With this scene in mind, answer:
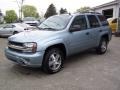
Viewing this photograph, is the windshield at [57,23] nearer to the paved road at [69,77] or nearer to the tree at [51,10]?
the paved road at [69,77]

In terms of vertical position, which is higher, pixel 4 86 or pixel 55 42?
pixel 55 42

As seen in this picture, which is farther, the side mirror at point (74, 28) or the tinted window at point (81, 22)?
the tinted window at point (81, 22)

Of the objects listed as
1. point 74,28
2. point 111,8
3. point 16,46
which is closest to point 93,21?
point 74,28

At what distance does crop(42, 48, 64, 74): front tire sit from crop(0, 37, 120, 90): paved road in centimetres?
17

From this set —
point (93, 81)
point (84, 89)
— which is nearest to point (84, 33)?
point (93, 81)

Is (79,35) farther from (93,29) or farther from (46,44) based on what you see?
(46,44)

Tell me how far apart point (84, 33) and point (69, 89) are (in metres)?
2.60

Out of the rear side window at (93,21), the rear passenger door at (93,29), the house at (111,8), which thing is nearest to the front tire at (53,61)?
the rear passenger door at (93,29)

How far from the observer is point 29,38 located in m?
4.96

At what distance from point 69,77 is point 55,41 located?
3.62 feet

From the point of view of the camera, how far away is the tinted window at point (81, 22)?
19.9 feet

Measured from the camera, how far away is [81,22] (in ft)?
20.8

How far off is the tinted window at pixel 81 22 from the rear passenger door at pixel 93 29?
281mm

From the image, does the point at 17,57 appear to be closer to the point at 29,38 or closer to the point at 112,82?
the point at 29,38
